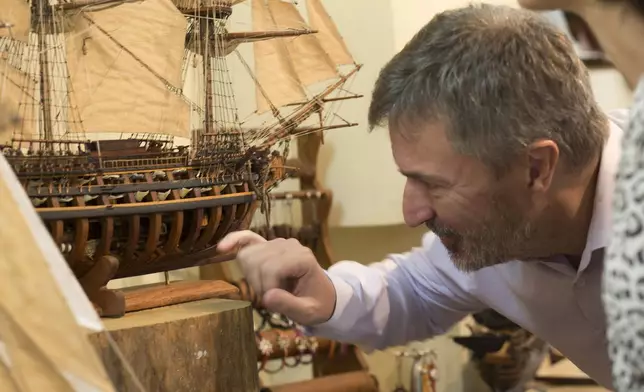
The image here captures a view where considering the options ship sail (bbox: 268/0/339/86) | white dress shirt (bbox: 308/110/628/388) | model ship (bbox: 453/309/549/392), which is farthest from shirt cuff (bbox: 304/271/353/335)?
model ship (bbox: 453/309/549/392)

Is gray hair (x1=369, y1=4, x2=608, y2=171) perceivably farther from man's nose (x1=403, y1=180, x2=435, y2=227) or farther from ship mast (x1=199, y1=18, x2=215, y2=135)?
ship mast (x1=199, y1=18, x2=215, y2=135)

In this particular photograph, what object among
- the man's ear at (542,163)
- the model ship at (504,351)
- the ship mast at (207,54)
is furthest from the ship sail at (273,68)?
the model ship at (504,351)

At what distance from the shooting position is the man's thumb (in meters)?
0.65

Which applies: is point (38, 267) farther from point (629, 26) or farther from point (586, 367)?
point (586, 367)

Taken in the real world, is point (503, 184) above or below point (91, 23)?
below

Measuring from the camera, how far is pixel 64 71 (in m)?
0.78

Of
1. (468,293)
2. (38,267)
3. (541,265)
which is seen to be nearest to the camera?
(38,267)

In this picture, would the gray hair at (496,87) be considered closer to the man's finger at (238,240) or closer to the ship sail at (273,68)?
the man's finger at (238,240)

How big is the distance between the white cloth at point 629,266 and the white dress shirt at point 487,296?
13.2 inches

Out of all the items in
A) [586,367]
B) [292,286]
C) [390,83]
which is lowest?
[586,367]

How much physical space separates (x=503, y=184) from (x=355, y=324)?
229 mm

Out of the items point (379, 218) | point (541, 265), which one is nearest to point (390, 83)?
point (541, 265)

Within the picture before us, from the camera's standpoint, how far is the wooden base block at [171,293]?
720 millimetres

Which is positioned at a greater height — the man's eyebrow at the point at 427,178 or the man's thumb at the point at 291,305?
the man's eyebrow at the point at 427,178
